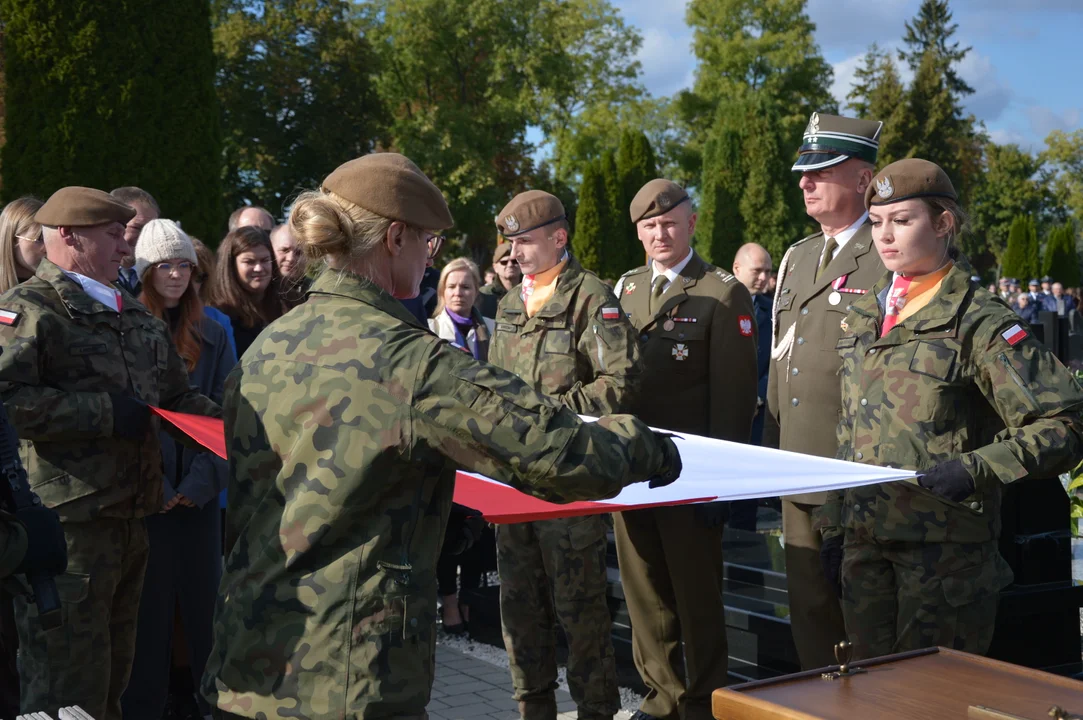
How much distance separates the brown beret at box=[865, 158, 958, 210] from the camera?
3705 mm

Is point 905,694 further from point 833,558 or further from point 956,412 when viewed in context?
point 833,558

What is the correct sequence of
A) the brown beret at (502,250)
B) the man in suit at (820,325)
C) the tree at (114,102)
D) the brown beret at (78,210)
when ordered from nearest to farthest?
the brown beret at (78,210) → the man in suit at (820,325) → the brown beret at (502,250) → the tree at (114,102)

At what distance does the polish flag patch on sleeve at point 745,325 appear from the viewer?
5449 mm

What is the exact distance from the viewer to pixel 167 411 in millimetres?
4336

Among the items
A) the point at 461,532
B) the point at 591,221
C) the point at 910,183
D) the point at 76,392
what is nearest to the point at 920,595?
the point at 910,183

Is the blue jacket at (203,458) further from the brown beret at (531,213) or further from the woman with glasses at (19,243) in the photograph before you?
the brown beret at (531,213)

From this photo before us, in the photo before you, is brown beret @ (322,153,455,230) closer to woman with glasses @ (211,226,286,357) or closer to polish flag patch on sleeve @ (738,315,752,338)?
polish flag patch on sleeve @ (738,315,752,338)

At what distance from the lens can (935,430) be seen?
11.7ft

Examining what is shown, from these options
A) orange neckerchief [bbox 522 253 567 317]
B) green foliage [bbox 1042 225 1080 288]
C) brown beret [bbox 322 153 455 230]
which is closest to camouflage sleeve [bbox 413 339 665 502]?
brown beret [bbox 322 153 455 230]

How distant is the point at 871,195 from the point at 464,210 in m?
41.4

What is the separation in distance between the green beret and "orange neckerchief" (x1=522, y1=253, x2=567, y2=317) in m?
1.21

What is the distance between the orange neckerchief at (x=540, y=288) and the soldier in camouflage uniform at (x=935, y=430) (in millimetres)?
1764

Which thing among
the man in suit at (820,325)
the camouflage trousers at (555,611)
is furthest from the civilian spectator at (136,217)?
the man in suit at (820,325)

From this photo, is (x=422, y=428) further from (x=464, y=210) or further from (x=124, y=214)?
(x=464, y=210)
